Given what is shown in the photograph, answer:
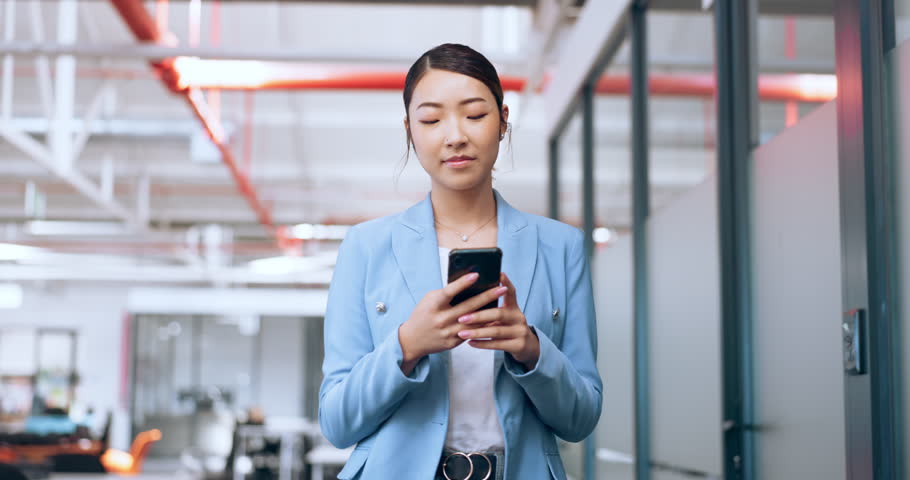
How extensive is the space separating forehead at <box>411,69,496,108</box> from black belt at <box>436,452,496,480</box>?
482 millimetres

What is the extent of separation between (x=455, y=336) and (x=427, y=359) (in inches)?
3.5

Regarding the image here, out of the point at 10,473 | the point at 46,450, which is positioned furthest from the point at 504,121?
the point at 46,450

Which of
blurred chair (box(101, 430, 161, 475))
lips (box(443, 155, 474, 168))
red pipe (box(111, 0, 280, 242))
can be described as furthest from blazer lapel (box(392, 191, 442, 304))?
blurred chair (box(101, 430, 161, 475))

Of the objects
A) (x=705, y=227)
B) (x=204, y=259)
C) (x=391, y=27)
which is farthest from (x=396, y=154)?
(x=705, y=227)

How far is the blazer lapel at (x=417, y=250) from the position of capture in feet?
4.90

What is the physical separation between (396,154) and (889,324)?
1013cm

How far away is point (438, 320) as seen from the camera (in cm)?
132

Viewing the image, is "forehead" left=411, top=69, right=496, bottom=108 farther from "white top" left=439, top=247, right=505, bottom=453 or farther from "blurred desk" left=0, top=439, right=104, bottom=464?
"blurred desk" left=0, top=439, right=104, bottom=464

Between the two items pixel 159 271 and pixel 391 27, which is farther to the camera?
pixel 159 271

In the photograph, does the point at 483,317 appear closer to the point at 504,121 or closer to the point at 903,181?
the point at 504,121

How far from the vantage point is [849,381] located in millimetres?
2256

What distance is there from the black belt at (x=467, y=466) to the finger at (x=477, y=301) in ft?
0.74

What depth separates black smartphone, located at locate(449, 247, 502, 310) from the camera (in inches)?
51.1

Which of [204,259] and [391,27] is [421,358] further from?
[204,259]
